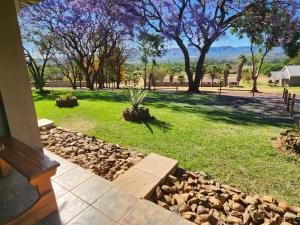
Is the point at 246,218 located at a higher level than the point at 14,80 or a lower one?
lower

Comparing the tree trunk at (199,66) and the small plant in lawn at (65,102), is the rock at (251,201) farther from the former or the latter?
the tree trunk at (199,66)

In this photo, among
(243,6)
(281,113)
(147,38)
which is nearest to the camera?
(281,113)

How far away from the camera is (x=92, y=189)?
8.85ft

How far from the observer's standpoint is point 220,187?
2.99 m

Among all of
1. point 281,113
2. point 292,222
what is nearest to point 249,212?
point 292,222

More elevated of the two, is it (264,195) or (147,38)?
(147,38)

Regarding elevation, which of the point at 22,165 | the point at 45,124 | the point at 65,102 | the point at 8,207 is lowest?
the point at 8,207

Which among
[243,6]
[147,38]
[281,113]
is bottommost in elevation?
[281,113]

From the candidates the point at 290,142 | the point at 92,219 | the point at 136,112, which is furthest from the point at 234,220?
the point at 136,112

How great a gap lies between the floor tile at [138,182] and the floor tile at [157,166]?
115 mm

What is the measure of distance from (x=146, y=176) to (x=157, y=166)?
1.13ft

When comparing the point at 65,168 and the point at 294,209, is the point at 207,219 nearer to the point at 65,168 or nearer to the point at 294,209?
the point at 294,209

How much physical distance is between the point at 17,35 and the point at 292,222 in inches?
164

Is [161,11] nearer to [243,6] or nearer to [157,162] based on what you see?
[243,6]
